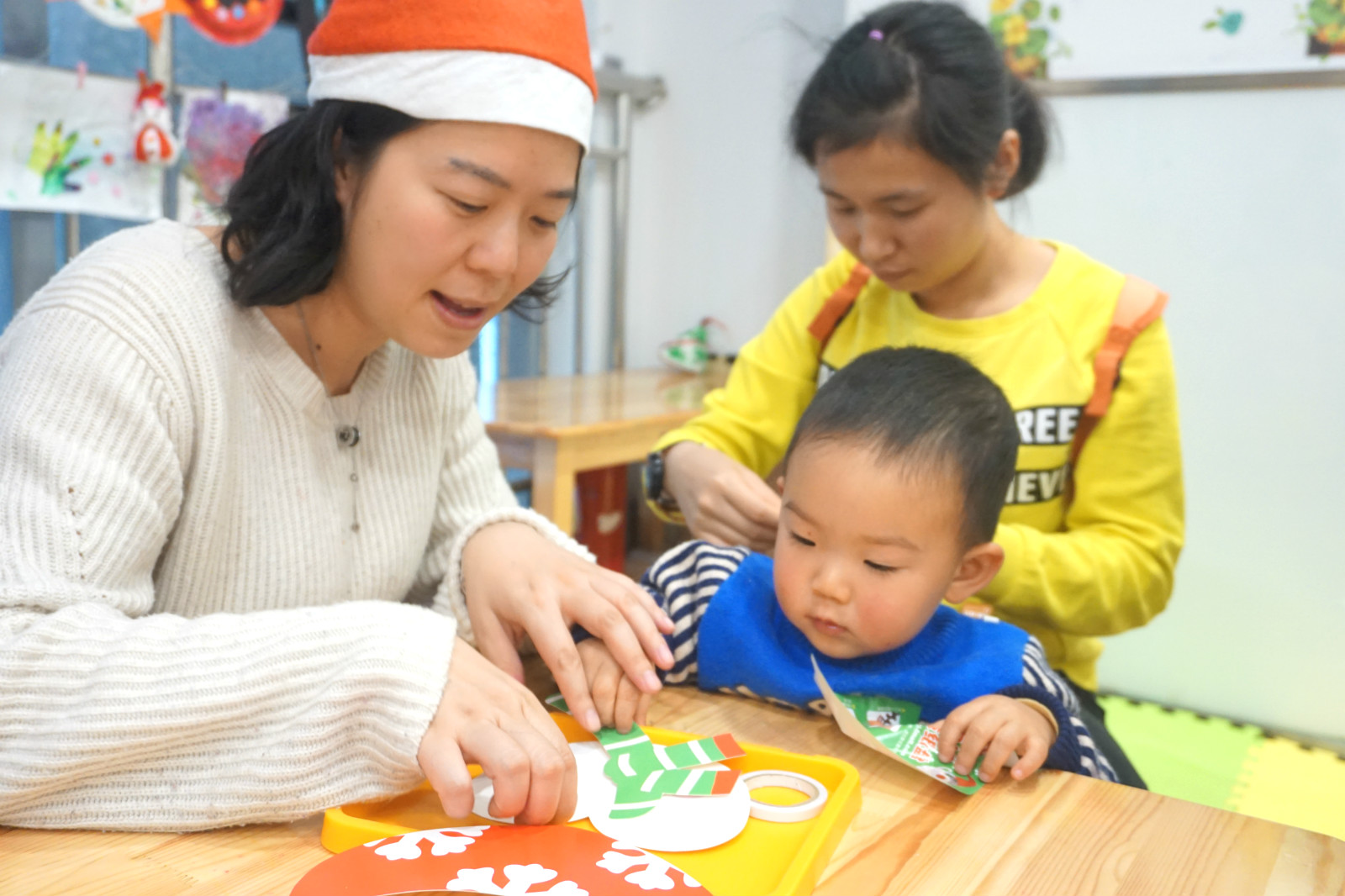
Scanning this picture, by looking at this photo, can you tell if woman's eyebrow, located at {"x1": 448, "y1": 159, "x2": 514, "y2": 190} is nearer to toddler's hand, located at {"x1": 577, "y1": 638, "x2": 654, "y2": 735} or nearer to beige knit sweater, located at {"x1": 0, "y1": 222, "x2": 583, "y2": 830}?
beige knit sweater, located at {"x1": 0, "y1": 222, "x2": 583, "y2": 830}

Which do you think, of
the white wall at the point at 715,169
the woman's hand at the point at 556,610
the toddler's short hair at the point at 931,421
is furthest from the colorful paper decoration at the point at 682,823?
the white wall at the point at 715,169

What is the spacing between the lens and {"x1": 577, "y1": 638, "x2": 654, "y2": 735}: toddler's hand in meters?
0.76

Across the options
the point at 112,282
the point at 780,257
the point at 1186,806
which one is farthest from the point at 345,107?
the point at 780,257


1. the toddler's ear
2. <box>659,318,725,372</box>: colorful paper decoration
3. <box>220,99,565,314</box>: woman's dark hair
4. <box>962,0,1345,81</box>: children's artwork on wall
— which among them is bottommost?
<box>659,318,725,372</box>: colorful paper decoration

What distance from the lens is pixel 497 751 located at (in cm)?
60

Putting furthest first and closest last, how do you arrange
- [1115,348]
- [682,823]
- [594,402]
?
[594,402] < [1115,348] < [682,823]

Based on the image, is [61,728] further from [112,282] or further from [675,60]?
[675,60]

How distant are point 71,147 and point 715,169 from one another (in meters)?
1.78

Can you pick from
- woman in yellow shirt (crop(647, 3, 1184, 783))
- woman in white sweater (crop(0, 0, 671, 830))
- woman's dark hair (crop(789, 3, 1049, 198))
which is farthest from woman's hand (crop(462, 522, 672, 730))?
woman's dark hair (crop(789, 3, 1049, 198))

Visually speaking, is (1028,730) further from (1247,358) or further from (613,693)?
(1247,358)

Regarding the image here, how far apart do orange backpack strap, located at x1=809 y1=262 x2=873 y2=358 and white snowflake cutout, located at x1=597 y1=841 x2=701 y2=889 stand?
95 cm

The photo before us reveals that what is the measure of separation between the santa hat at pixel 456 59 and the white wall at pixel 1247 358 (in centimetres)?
147

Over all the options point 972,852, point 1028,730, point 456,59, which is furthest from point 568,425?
point 972,852

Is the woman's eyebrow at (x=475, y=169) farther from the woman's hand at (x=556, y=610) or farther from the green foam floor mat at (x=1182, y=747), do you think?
the green foam floor mat at (x=1182, y=747)
